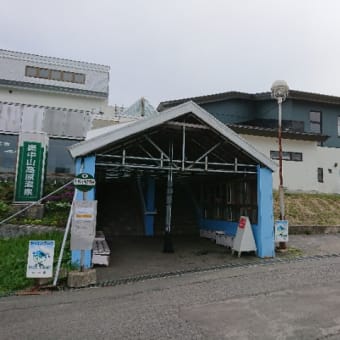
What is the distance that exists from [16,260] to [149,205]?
27.3 ft

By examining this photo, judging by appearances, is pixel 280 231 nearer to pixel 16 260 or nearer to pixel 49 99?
pixel 16 260

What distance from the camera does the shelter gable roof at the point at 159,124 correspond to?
983cm

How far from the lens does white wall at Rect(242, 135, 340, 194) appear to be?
21703 millimetres

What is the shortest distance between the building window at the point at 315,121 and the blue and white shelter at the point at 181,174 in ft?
39.6

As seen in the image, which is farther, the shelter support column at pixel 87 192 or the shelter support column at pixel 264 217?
the shelter support column at pixel 264 217

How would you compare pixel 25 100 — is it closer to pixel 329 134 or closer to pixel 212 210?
pixel 212 210

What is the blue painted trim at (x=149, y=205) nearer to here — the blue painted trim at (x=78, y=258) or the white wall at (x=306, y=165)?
the blue painted trim at (x=78, y=258)

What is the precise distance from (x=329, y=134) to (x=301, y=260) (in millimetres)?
17149

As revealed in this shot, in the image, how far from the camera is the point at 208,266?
988cm

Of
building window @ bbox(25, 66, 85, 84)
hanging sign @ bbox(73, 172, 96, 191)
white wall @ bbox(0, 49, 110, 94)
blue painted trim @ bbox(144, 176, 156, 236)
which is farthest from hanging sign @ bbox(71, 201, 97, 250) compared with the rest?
building window @ bbox(25, 66, 85, 84)


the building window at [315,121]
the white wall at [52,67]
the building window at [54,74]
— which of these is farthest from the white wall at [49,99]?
the building window at [315,121]

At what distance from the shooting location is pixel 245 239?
446 inches

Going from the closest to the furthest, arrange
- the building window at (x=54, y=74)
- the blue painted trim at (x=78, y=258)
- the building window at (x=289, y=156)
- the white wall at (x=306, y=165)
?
the blue painted trim at (x=78, y=258)
the white wall at (x=306, y=165)
the building window at (x=289, y=156)
the building window at (x=54, y=74)

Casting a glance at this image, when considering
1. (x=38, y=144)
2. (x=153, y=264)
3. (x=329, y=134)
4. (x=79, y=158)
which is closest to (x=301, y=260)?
(x=153, y=264)
